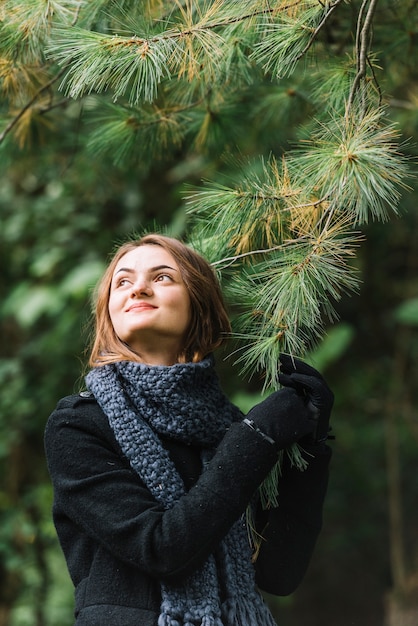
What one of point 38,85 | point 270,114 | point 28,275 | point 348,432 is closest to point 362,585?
point 348,432

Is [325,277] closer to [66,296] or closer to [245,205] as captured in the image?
[245,205]

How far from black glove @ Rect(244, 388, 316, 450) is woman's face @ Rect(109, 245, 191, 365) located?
0.25 meters

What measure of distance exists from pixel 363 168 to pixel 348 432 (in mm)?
3669

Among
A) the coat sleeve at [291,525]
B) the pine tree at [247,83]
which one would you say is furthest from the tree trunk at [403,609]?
the pine tree at [247,83]

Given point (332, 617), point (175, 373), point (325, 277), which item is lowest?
point (332, 617)

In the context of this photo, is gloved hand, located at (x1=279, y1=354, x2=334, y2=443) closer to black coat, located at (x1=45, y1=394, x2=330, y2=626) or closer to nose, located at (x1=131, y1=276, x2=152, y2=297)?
black coat, located at (x1=45, y1=394, x2=330, y2=626)

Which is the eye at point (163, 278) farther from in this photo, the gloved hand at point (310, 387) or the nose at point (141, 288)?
Result: the gloved hand at point (310, 387)

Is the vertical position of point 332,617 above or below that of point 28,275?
below

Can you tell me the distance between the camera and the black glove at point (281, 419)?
1312mm

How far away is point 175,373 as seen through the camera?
1.37m

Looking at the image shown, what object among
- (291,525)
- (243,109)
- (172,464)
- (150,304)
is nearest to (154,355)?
(150,304)

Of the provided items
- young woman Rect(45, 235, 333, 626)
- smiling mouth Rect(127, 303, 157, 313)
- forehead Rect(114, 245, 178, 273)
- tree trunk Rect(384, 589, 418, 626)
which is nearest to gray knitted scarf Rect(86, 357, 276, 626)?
young woman Rect(45, 235, 333, 626)

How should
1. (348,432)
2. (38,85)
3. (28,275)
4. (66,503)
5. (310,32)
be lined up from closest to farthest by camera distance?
(66,503) < (310,32) < (38,85) < (28,275) < (348,432)

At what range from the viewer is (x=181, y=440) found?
1.38 meters
